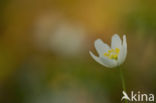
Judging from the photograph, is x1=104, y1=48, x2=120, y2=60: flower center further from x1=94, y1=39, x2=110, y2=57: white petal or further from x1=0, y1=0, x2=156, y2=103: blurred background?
x1=0, y1=0, x2=156, y2=103: blurred background

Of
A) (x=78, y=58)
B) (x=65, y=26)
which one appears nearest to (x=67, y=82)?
(x=78, y=58)

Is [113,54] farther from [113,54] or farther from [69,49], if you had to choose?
[69,49]

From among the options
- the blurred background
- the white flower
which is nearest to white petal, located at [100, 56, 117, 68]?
the white flower

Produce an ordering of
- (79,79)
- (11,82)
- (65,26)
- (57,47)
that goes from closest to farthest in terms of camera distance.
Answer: (79,79), (11,82), (57,47), (65,26)

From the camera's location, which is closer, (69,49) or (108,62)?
(108,62)

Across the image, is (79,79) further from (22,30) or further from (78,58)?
(22,30)

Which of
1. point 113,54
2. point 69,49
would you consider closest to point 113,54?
point 113,54
